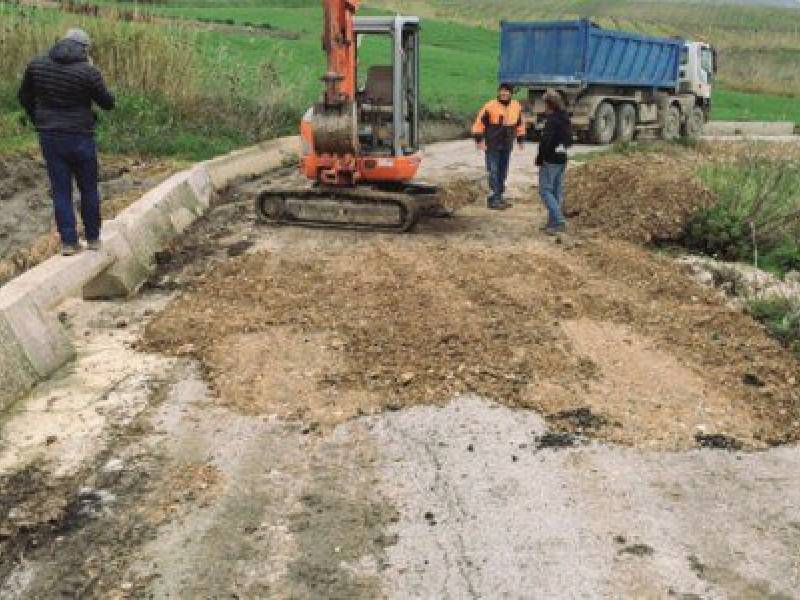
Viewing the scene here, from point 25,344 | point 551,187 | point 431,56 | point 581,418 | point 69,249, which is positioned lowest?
point 581,418

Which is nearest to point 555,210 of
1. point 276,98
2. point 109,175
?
point 109,175

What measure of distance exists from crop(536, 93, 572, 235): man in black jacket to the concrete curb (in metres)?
4.61

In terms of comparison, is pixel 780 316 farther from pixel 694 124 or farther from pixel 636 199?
pixel 694 124

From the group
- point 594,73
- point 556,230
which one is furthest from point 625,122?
point 556,230

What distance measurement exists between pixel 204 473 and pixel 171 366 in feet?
6.36

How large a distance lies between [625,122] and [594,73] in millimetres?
2161

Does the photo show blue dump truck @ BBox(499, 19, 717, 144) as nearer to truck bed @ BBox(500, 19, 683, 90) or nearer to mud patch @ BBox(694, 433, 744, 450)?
truck bed @ BBox(500, 19, 683, 90)

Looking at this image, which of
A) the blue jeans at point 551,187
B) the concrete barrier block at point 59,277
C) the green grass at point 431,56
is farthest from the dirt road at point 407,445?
the green grass at point 431,56

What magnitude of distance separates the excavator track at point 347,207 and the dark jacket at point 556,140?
5.12 feet

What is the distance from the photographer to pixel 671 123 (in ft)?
84.3

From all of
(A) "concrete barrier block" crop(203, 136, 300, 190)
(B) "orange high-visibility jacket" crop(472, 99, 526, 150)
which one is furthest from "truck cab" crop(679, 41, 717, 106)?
(B) "orange high-visibility jacket" crop(472, 99, 526, 150)

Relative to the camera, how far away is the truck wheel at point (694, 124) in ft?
87.5

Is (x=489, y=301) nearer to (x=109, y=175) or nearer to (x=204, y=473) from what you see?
(x=204, y=473)

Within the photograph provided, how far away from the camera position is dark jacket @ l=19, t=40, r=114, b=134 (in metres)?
7.98
